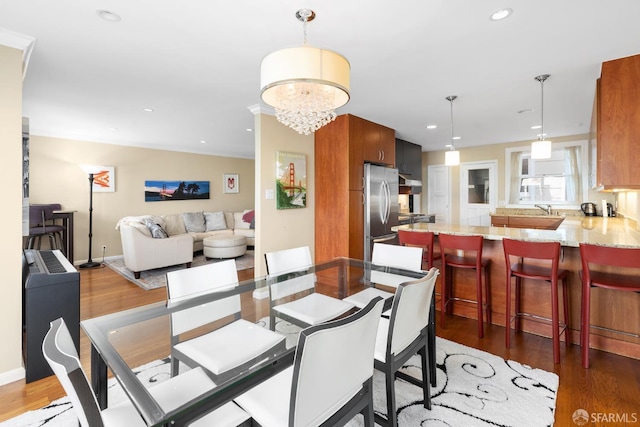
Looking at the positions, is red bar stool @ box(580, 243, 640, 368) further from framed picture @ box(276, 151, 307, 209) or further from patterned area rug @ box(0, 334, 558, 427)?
framed picture @ box(276, 151, 307, 209)

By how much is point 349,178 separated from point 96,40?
2834 mm

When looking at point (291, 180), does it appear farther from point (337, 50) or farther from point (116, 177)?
point (116, 177)

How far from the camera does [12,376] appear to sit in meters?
2.17

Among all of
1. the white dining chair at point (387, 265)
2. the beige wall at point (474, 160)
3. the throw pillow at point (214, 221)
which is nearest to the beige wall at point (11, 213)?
the white dining chair at point (387, 265)

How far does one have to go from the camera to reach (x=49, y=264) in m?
2.56

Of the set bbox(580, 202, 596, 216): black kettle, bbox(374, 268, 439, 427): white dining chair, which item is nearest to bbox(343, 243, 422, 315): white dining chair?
bbox(374, 268, 439, 427): white dining chair

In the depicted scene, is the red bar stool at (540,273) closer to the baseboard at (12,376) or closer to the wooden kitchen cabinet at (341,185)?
the wooden kitchen cabinet at (341,185)

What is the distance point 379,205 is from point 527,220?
10.3 feet

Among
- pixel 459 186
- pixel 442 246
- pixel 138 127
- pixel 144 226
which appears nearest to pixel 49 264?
pixel 144 226

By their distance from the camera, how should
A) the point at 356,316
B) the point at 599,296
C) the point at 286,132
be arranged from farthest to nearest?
the point at 286,132 < the point at 599,296 < the point at 356,316

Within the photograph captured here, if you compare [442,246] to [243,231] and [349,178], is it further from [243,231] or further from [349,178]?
[243,231]

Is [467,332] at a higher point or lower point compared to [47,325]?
lower

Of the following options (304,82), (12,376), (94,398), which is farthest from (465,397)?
(12,376)

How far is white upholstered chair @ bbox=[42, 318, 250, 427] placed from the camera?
0.87 meters
